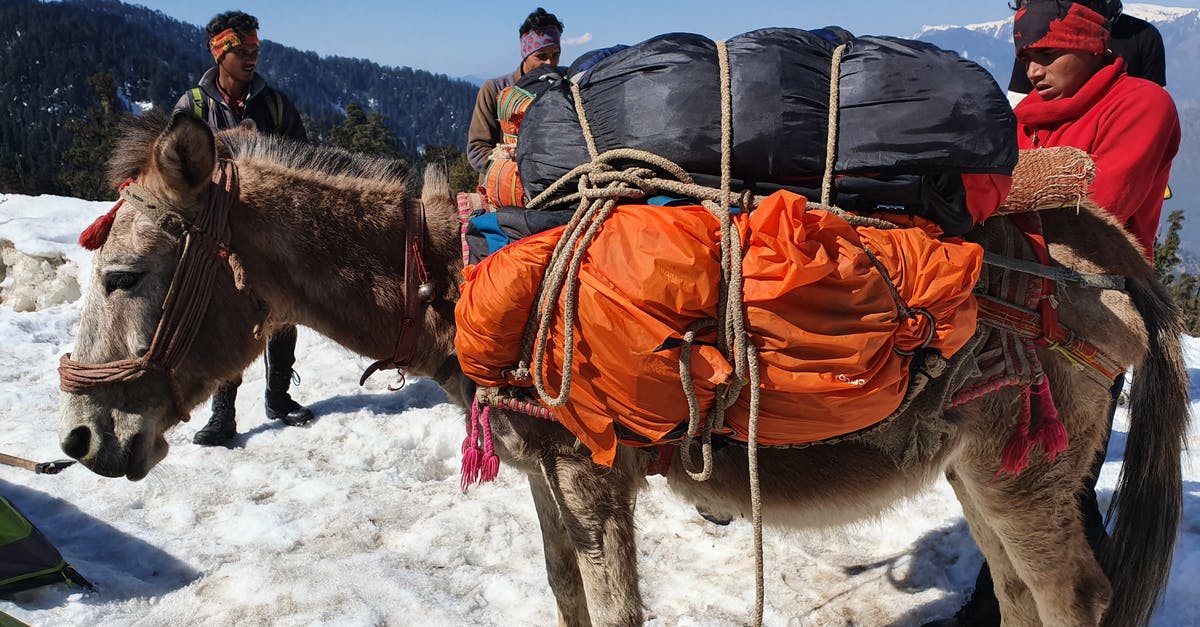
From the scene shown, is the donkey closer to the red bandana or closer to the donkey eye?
the donkey eye

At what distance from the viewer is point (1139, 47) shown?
2723 millimetres

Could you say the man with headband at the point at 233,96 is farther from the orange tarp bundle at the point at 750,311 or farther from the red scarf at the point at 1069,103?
the red scarf at the point at 1069,103

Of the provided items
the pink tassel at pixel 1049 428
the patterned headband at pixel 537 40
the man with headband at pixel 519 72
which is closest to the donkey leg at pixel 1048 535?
the pink tassel at pixel 1049 428

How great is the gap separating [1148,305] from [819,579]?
80.9 inches

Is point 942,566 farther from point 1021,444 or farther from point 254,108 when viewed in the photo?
point 254,108

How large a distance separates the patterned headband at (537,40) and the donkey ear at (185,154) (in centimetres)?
381

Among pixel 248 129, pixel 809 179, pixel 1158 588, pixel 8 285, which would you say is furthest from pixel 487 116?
pixel 8 285

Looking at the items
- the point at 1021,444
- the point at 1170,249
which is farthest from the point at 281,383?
the point at 1170,249

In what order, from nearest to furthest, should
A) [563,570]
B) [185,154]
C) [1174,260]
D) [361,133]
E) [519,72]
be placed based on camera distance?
[185,154] < [563,570] < [519,72] < [1174,260] < [361,133]

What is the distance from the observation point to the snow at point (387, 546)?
3219 millimetres

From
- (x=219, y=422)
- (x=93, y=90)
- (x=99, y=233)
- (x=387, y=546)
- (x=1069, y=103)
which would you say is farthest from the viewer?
(x=93, y=90)

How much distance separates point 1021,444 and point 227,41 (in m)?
4.77

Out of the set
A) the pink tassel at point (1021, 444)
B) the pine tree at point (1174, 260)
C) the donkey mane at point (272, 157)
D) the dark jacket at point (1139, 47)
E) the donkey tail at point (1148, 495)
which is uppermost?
the dark jacket at point (1139, 47)

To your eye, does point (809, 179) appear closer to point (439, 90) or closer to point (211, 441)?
point (211, 441)
